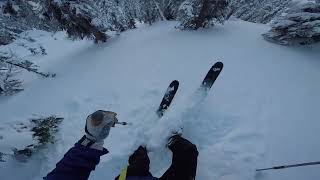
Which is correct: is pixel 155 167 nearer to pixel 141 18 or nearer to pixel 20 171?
pixel 20 171

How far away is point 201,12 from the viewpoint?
8.27 m

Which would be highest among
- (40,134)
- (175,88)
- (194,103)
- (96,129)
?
(96,129)

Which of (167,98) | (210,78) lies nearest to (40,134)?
(167,98)

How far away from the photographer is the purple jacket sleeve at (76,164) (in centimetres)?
324

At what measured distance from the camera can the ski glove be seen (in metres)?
3.58

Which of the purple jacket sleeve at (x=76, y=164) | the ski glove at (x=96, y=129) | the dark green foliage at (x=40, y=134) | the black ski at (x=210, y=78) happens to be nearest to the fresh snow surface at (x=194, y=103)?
the dark green foliage at (x=40, y=134)

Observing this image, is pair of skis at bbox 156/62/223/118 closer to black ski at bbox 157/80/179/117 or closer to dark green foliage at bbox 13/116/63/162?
black ski at bbox 157/80/179/117

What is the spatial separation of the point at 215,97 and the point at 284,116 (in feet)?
3.68

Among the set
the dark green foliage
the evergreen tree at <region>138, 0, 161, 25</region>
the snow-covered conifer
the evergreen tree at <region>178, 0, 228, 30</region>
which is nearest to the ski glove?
the dark green foliage

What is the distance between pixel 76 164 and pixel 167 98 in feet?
7.85

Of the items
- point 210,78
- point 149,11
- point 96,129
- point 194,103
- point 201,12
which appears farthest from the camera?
point 149,11

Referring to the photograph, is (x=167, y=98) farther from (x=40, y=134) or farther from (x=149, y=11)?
(x=149, y=11)

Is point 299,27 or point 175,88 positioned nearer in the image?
point 175,88

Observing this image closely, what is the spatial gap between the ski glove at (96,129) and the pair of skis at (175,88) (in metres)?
1.65
